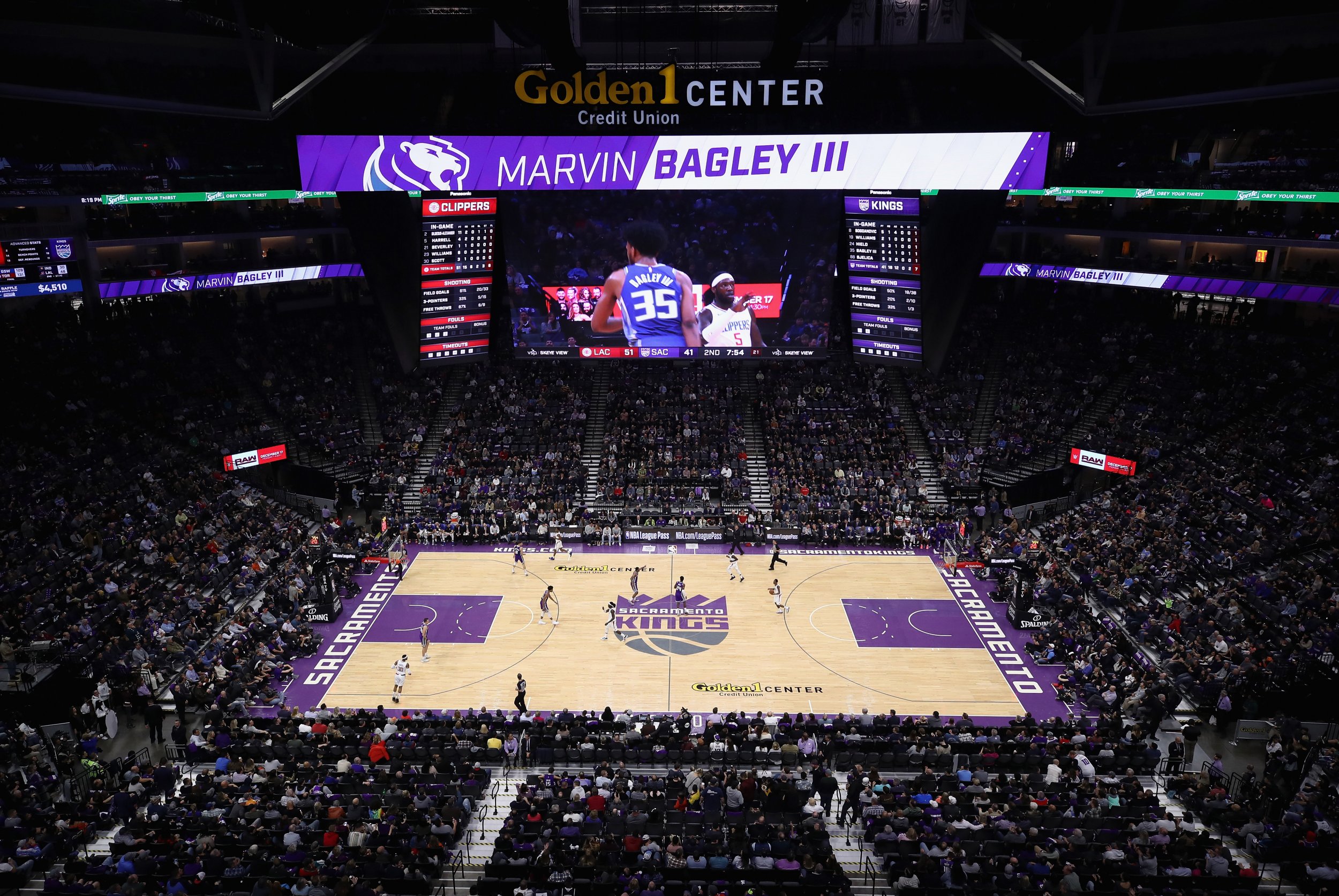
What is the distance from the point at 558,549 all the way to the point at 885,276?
58.8 feet

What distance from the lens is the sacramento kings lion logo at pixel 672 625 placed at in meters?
28.9

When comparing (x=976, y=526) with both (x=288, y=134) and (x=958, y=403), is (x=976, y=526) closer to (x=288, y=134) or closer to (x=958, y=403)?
(x=958, y=403)

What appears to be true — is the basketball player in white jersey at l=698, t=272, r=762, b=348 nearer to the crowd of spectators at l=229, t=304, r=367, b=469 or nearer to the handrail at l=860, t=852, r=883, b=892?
the crowd of spectators at l=229, t=304, r=367, b=469

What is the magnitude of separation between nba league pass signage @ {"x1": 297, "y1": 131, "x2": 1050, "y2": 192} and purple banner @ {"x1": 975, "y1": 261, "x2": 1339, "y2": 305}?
5836 mm

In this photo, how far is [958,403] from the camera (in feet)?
139

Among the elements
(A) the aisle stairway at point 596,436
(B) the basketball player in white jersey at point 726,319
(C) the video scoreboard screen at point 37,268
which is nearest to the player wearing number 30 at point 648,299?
(B) the basketball player in white jersey at point 726,319

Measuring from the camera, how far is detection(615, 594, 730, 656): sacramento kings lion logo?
2888cm

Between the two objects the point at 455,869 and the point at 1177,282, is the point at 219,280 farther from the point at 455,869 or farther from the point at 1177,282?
the point at 1177,282

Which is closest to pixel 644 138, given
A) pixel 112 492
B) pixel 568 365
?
pixel 568 365

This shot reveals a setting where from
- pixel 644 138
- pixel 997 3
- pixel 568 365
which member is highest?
pixel 997 3

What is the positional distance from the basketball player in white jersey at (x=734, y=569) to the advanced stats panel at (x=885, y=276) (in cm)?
1107

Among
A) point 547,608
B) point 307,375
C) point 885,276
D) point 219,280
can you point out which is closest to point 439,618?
point 547,608

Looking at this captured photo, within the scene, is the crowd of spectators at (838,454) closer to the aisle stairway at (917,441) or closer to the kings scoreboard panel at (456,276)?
the aisle stairway at (917,441)

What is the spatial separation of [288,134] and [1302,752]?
47949mm
